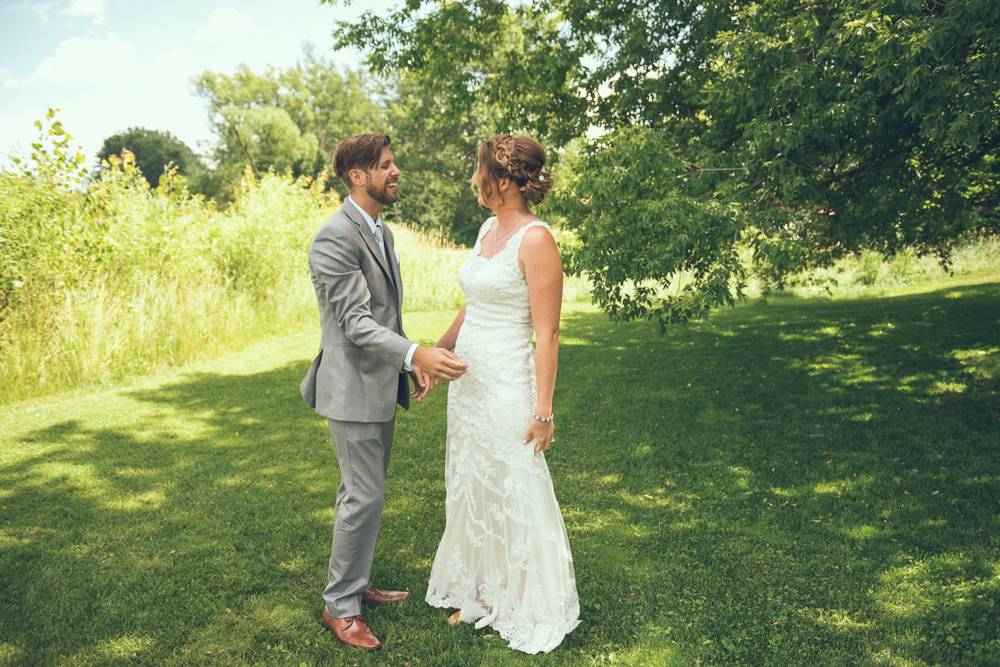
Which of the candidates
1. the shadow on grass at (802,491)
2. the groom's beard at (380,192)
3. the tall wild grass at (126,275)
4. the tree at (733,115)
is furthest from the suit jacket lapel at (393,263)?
the tall wild grass at (126,275)

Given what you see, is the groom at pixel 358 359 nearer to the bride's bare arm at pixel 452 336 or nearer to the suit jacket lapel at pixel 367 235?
the suit jacket lapel at pixel 367 235

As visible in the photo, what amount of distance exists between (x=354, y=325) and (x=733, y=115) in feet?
16.3

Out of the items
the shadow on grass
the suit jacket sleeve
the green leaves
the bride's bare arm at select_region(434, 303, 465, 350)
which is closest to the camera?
the suit jacket sleeve

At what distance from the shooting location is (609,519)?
14.8 ft

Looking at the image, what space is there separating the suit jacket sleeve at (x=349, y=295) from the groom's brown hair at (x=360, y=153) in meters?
0.36

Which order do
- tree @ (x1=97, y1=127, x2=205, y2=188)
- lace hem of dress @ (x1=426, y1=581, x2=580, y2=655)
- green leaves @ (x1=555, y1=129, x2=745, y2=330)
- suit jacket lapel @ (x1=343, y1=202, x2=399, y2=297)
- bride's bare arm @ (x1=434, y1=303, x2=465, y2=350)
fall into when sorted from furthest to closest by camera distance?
tree @ (x1=97, y1=127, x2=205, y2=188) → green leaves @ (x1=555, y1=129, x2=745, y2=330) → bride's bare arm @ (x1=434, y1=303, x2=465, y2=350) → lace hem of dress @ (x1=426, y1=581, x2=580, y2=655) → suit jacket lapel @ (x1=343, y1=202, x2=399, y2=297)

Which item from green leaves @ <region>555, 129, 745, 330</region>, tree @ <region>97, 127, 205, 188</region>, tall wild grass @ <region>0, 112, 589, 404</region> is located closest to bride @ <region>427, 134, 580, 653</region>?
green leaves @ <region>555, 129, 745, 330</region>

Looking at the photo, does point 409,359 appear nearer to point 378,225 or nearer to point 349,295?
point 349,295

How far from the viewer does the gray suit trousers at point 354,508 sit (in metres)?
2.95

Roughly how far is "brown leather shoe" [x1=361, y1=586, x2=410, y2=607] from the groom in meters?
0.30

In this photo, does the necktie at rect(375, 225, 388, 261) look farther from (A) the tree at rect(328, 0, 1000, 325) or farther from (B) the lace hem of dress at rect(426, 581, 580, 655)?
(A) the tree at rect(328, 0, 1000, 325)

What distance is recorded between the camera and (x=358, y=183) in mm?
2975

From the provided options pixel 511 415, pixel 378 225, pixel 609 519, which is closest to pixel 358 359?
pixel 378 225

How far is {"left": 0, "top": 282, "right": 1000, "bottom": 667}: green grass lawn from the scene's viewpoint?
312cm
